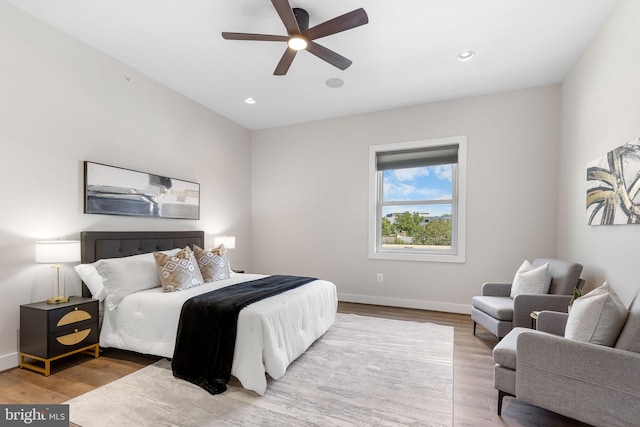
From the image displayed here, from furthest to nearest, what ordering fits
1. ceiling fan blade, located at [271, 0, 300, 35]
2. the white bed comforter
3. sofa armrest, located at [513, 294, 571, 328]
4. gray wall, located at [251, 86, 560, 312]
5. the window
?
the window
gray wall, located at [251, 86, 560, 312]
sofa armrest, located at [513, 294, 571, 328]
the white bed comforter
ceiling fan blade, located at [271, 0, 300, 35]

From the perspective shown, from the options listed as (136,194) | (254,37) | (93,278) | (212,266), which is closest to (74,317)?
(93,278)

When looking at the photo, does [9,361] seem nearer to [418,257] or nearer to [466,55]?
[418,257]

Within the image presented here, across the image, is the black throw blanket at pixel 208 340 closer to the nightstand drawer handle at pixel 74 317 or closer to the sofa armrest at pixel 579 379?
the nightstand drawer handle at pixel 74 317

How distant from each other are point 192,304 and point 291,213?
3.00m

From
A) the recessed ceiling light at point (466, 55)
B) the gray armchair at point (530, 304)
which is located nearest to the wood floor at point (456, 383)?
the gray armchair at point (530, 304)

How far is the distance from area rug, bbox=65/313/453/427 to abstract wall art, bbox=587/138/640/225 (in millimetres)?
1808

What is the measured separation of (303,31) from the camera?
7.87ft

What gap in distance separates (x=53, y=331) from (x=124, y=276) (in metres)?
0.63

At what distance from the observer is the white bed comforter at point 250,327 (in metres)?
2.20

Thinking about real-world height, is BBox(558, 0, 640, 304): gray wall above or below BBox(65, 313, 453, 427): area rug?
above

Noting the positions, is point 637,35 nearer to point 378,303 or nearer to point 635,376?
point 635,376

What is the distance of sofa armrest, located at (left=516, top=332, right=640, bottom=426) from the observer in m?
1.50

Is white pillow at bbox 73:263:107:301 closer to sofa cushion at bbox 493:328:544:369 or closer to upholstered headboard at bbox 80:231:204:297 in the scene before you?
upholstered headboard at bbox 80:231:204:297

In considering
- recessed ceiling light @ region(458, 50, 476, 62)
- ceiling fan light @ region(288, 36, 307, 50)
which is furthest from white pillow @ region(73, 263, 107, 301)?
recessed ceiling light @ region(458, 50, 476, 62)
